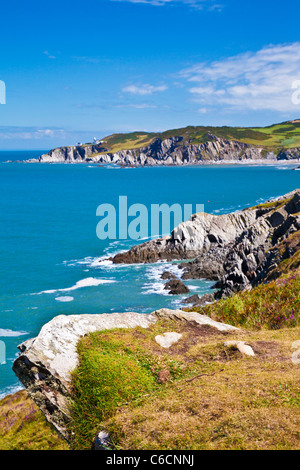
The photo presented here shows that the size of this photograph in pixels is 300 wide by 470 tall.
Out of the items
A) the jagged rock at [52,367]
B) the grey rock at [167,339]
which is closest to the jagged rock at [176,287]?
the grey rock at [167,339]

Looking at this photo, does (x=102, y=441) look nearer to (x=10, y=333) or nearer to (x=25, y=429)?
(x=25, y=429)

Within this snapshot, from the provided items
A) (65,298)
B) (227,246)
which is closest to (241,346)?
(65,298)

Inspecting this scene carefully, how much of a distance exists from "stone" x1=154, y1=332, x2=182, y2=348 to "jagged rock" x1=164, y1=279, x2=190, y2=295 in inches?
1332

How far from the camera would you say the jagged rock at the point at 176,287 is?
44.9 metres

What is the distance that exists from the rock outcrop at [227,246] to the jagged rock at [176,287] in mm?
4292

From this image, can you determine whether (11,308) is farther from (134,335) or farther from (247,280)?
(134,335)

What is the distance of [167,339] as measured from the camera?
1091 cm

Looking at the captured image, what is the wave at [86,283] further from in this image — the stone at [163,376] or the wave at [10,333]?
the stone at [163,376]

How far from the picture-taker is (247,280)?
136ft

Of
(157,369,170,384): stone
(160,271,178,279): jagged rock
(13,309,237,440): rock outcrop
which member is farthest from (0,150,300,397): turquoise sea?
(157,369,170,384): stone

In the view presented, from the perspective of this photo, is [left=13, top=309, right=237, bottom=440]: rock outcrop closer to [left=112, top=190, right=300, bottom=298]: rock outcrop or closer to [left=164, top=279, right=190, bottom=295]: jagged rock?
[left=112, top=190, right=300, bottom=298]: rock outcrop

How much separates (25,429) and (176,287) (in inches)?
1315

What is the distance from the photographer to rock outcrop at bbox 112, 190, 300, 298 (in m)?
43.0

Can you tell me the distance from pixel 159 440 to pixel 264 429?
1882mm
